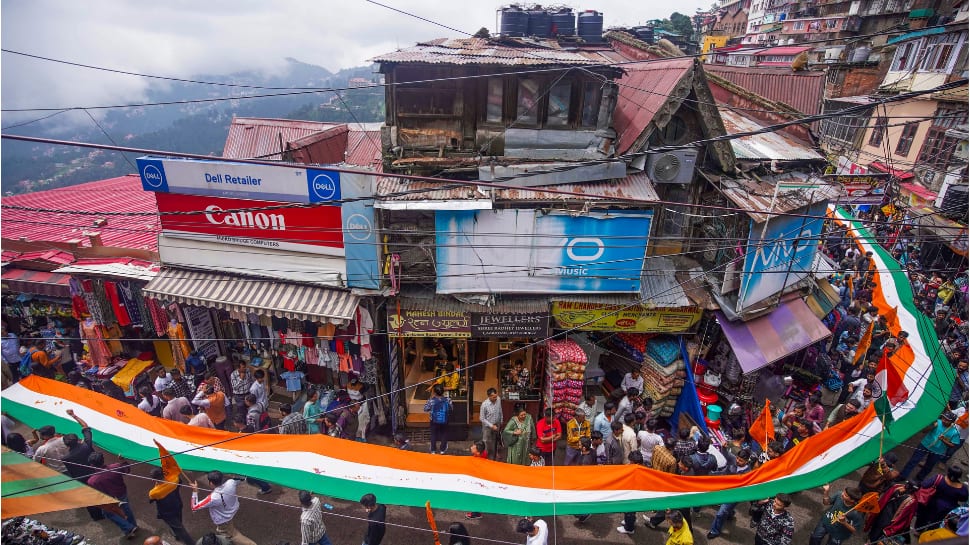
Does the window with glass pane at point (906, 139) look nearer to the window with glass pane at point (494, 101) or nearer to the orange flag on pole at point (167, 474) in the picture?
the window with glass pane at point (494, 101)

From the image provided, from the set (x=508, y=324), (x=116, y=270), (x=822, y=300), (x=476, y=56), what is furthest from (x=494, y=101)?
(x=822, y=300)

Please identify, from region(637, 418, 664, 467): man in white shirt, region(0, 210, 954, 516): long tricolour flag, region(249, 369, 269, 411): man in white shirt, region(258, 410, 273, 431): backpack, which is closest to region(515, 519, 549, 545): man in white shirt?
region(0, 210, 954, 516): long tricolour flag

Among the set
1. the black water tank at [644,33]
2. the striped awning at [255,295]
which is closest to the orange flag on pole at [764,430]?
the striped awning at [255,295]

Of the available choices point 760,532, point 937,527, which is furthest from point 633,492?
point 937,527

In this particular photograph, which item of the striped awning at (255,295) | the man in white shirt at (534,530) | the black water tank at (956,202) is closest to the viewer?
the man in white shirt at (534,530)

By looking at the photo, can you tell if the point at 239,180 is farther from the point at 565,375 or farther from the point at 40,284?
the point at 565,375

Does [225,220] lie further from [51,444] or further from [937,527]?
[937,527]
